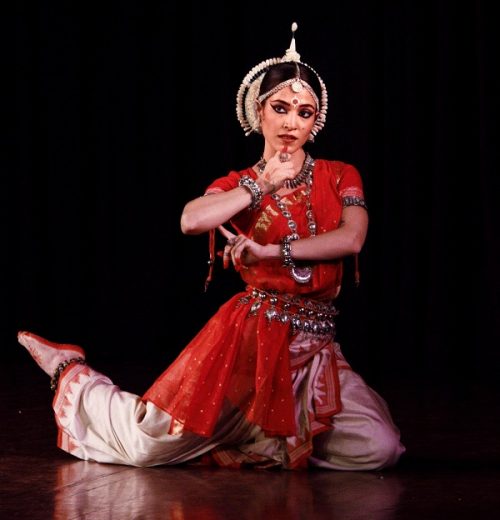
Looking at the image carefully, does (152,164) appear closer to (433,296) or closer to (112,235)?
(112,235)

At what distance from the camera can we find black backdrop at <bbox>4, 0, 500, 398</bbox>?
4.67 m

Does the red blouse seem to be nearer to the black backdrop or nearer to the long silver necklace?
the long silver necklace

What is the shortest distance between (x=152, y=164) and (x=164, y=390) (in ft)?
8.05

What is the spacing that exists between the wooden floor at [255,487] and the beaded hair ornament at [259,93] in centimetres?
95

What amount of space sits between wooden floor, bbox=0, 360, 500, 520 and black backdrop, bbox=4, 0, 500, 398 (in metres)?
1.33

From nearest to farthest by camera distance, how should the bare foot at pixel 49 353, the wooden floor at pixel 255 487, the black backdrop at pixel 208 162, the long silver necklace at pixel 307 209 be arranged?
the wooden floor at pixel 255 487 < the long silver necklace at pixel 307 209 < the bare foot at pixel 49 353 < the black backdrop at pixel 208 162

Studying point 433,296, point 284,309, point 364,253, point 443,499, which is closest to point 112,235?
point 364,253

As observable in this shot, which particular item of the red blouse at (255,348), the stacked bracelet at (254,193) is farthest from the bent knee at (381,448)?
the stacked bracelet at (254,193)

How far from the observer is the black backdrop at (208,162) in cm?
467

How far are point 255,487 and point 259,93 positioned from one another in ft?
3.52

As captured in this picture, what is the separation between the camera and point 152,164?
5250 mm

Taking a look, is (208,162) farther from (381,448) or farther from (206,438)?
(381,448)

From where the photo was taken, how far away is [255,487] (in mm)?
2686

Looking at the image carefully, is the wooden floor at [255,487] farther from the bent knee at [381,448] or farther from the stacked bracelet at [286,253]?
the stacked bracelet at [286,253]
